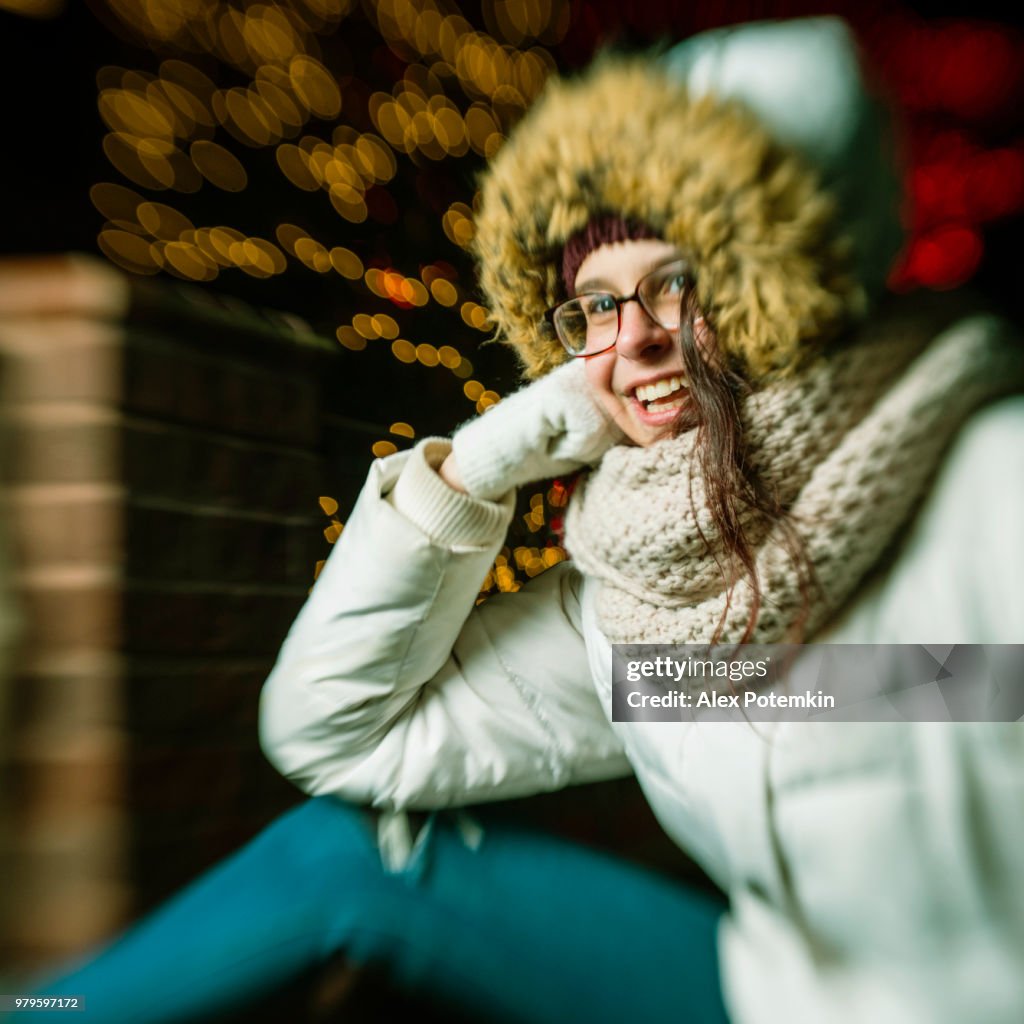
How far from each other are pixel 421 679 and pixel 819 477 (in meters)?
0.46

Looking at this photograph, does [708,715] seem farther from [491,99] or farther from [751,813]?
[491,99]

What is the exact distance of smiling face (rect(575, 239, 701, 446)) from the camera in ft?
2.25

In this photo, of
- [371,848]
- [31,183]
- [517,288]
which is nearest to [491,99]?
[517,288]

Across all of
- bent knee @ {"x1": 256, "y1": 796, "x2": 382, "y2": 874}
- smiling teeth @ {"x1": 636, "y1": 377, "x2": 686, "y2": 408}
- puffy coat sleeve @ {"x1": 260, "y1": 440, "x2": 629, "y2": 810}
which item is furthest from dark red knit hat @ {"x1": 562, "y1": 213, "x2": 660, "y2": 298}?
bent knee @ {"x1": 256, "y1": 796, "x2": 382, "y2": 874}

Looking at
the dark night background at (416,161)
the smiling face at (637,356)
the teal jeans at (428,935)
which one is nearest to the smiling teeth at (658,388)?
the smiling face at (637,356)

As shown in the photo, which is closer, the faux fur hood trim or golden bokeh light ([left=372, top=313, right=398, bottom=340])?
the faux fur hood trim

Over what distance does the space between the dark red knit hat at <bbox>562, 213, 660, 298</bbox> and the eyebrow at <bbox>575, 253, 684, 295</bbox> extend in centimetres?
2

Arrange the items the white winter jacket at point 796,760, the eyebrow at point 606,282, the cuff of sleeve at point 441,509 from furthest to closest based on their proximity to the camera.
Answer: the cuff of sleeve at point 441,509
the eyebrow at point 606,282
the white winter jacket at point 796,760

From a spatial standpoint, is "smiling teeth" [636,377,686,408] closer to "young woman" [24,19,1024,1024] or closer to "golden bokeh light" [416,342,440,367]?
"young woman" [24,19,1024,1024]

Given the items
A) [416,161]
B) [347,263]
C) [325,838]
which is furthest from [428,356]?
[325,838]

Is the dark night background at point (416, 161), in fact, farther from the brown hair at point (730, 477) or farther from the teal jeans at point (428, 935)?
the teal jeans at point (428, 935)

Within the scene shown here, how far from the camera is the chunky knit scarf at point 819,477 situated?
1.88 feet

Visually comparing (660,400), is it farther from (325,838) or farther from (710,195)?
(325,838)

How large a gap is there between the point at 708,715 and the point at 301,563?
1.75ft
